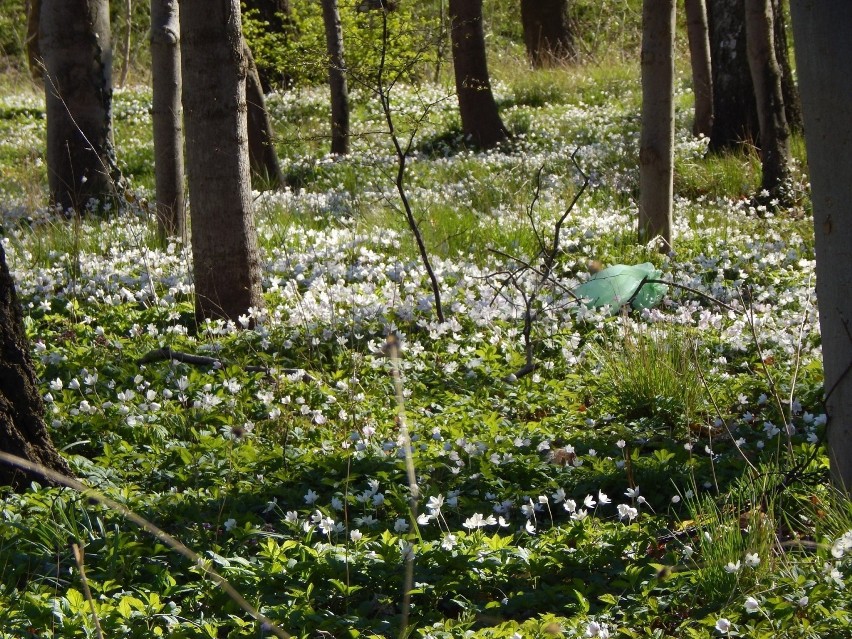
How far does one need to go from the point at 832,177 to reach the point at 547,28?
2184cm

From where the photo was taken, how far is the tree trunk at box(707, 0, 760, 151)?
12.1 metres

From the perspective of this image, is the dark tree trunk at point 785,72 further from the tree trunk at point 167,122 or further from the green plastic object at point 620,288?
the tree trunk at point 167,122

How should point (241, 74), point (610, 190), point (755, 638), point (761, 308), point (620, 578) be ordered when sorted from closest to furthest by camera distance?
point (755, 638) < point (620, 578) < point (241, 74) < point (761, 308) < point (610, 190)

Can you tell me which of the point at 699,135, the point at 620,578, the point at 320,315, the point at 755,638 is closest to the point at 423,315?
the point at 320,315

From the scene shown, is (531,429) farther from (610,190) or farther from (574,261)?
(610,190)

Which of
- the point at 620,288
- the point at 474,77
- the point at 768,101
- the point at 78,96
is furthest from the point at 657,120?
the point at 474,77

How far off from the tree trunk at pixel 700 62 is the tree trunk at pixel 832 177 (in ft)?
31.9

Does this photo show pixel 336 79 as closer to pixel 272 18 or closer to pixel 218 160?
pixel 218 160

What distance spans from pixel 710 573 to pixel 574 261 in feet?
16.9

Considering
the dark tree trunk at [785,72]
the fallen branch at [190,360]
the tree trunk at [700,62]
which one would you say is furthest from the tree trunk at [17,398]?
the tree trunk at [700,62]

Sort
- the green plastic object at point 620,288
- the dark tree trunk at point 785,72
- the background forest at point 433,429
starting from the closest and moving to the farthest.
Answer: the background forest at point 433,429 → the green plastic object at point 620,288 → the dark tree trunk at point 785,72

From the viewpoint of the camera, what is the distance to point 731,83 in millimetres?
12227

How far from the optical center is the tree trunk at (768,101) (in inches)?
359

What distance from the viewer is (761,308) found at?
6535 mm
